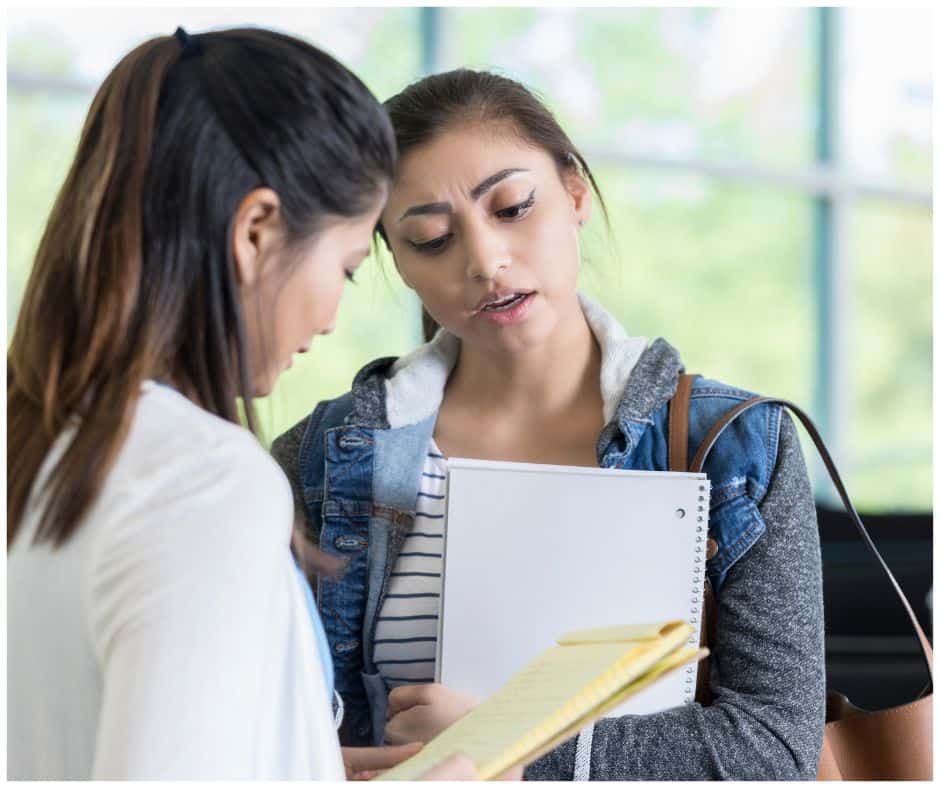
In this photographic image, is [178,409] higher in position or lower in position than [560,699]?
higher

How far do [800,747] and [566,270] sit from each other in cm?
65

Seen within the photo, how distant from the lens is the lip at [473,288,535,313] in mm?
1536

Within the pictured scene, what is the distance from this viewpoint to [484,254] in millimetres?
1515

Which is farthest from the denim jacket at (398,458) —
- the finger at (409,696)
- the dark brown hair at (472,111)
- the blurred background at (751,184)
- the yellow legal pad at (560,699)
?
the blurred background at (751,184)

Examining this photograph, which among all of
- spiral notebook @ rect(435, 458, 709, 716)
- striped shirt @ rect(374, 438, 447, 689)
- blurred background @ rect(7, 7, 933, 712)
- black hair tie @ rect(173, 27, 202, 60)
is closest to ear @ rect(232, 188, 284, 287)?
black hair tie @ rect(173, 27, 202, 60)

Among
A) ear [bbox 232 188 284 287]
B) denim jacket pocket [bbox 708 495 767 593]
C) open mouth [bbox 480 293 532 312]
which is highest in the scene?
open mouth [bbox 480 293 532 312]

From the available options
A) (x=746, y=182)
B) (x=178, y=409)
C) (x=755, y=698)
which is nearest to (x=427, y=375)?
(x=755, y=698)

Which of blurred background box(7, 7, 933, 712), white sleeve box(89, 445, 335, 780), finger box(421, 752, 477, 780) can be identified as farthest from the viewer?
blurred background box(7, 7, 933, 712)

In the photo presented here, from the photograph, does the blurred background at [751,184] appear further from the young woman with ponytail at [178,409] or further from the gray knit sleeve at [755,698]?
the young woman with ponytail at [178,409]

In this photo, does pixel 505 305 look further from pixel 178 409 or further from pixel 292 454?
pixel 178 409

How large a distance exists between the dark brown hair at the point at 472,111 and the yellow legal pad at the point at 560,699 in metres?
0.76

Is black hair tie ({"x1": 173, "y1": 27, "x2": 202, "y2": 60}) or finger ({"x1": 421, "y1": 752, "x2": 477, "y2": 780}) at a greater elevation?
black hair tie ({"x1": 173, "y1": 27, "x2": 202, "y2": 60})

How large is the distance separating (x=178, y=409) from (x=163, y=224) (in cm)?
16

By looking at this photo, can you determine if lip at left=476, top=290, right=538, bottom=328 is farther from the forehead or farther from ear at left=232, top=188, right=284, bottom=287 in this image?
ear at left=232, top=188, right=284, bottom=287
